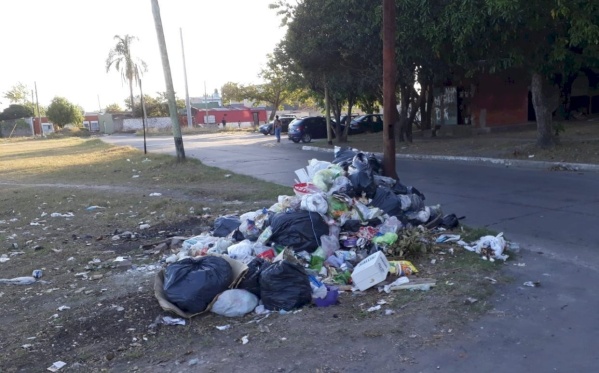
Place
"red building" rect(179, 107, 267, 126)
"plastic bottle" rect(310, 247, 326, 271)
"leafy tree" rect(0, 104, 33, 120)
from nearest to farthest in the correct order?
"plastic bottle" rect(310, 247, 326, 271) → "red building" rect(179, 107, 267, 126) → "leafy tree" rect(0, 104, 33, 120)

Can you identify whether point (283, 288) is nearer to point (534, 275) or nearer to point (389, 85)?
point (534, 275)

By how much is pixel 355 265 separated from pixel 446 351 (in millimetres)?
2347

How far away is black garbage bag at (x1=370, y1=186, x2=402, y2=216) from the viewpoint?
8.19 metres

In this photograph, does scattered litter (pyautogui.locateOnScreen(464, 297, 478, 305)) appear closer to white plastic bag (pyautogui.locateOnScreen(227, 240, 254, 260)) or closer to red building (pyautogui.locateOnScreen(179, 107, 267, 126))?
white plastic bag (pyautogui.locateOnScreen(227, 240, 254, 260))

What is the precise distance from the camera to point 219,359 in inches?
184

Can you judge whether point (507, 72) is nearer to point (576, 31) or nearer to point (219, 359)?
point (576, 31)

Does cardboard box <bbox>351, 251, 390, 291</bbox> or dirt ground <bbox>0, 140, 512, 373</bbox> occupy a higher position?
cardboard box <bbox>351, 251, 390, 291</bbox>

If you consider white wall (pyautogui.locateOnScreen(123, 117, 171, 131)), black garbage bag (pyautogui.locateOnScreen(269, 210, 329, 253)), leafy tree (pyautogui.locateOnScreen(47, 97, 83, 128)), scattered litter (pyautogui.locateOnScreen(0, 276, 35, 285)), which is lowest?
→ scattered litter (pyautogui.locateOnScreen(0, 276, 35, 285))

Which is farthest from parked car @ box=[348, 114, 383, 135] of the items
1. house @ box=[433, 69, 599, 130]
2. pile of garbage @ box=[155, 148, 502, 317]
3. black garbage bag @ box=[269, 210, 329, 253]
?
black garbage bag @ box=[269, 210, 329, 253]

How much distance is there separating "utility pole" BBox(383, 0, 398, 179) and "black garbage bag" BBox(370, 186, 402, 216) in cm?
216

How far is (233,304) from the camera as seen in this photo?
18.6 feet

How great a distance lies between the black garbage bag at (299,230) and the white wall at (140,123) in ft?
232

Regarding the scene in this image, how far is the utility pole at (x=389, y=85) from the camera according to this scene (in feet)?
34.5

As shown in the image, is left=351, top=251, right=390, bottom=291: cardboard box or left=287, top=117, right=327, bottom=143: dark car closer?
left=351, top=251, right=390, bottom=291: cardboard box
